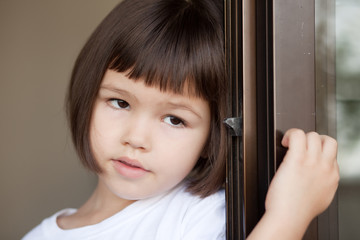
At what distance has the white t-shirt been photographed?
90 cm

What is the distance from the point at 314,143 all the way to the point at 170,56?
375 millimetres

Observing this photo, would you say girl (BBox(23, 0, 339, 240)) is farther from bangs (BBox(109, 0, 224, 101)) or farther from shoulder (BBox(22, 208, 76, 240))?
shoulder (BBox(22, 208, 76, 240))

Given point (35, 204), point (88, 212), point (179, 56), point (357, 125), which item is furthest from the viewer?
point (35, 204)

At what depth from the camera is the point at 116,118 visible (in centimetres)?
96

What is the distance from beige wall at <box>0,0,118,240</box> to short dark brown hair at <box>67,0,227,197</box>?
941 mm

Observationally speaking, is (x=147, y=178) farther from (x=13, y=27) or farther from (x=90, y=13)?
(x=13, y=27)

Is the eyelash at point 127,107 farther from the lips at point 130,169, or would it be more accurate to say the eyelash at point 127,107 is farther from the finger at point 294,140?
the finger at point 294,140

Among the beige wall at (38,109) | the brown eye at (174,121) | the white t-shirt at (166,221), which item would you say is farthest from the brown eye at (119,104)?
the beige wall at (38,109)

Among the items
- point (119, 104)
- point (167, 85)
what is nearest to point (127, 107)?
point (119, 104)

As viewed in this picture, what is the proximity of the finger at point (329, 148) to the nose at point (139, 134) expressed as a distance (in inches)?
15.2

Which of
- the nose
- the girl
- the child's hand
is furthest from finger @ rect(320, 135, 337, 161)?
the nose

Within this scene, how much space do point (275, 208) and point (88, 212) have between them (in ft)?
2.30

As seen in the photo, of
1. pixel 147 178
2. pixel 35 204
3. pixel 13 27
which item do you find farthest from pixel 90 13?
pixel 147 178

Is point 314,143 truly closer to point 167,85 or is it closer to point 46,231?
point 167,85
